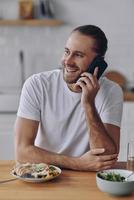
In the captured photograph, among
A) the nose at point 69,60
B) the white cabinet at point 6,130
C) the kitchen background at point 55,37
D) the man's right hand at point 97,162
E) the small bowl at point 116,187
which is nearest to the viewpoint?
the small bowl at point 116,187

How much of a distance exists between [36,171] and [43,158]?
0.21m

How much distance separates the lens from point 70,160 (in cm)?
181

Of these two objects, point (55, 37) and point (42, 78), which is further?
point (55, 37)

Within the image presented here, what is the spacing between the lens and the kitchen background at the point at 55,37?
3.95m

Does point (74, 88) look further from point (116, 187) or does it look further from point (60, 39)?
point (60, 39)

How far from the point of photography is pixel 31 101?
209 cm

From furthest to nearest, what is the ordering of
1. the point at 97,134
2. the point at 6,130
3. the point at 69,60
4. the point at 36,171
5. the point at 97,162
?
the point at 6,130
the point at 69,60
the point at 97,134
the point at 97,162
the point at 36,171

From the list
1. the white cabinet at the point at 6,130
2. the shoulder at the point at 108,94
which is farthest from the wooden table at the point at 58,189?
Result: the white cabinet at the point at 6,130

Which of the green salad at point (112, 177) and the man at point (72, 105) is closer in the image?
the green salad at point (112, 177)

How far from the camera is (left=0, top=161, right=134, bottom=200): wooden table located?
4.75 ft

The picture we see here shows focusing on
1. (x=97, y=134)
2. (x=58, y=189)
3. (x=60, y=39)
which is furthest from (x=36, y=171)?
(x=60, y=39)

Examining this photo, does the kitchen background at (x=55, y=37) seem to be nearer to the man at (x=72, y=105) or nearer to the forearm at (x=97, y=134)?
the man at (x=72, y=105)

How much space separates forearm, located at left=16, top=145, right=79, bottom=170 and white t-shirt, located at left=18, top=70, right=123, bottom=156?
0.19m

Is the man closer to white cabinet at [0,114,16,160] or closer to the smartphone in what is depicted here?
the smartphone
